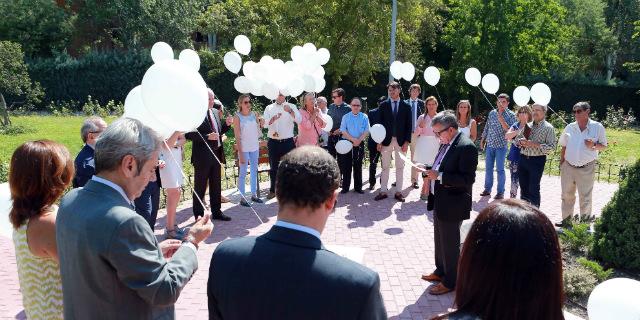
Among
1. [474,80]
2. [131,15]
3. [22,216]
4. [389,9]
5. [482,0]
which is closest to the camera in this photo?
[22,216]

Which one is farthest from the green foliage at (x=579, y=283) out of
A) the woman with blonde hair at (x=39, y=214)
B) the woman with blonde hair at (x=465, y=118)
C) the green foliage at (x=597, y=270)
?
the woman with blonde hair at (x=39, y=214)

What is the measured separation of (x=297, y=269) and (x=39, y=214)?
1.70 m

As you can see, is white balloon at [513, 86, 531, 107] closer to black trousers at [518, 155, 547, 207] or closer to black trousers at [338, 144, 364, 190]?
black trousers at [518, 155, 547, 207]

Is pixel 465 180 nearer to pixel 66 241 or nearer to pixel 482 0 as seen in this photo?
pixel 66 241

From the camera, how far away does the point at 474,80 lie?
387 inches

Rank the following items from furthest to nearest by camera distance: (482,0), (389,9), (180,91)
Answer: (482,0)
(389,9)
(180,91)

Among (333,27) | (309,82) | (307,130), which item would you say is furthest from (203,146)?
(333,27)

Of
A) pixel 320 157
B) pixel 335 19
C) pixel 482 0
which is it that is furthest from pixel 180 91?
pixel 482 0

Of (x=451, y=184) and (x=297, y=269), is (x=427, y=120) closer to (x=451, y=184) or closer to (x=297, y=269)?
(x=451, y=184)

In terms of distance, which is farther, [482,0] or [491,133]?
[482,0]

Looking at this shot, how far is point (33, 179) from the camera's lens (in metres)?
2.69

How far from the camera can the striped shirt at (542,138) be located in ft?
24.1

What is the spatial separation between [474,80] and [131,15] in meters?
24.8

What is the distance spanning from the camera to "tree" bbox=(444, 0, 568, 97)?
22.3 meters
